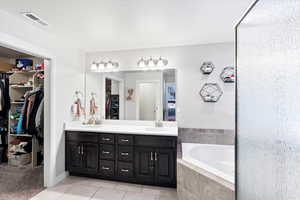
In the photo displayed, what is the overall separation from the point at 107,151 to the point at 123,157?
30cm

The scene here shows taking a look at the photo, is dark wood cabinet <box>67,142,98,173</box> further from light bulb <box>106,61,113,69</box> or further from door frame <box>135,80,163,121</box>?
light bulb <box>106,61,113,69</box>

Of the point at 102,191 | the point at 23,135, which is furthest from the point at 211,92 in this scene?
the point at 23,135

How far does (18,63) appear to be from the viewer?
325cm

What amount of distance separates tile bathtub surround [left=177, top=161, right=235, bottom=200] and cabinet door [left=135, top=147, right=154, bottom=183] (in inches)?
19.9


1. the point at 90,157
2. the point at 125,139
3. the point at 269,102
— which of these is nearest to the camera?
the point at 269,102

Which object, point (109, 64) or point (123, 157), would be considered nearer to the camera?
point (123, 157)

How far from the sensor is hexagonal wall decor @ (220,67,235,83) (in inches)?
101

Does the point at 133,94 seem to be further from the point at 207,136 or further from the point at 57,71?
the point at 207,136


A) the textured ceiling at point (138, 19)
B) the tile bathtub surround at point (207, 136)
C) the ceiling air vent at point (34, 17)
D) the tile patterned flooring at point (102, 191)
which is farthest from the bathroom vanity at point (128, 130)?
the ceiling air vent at point (34, 17)

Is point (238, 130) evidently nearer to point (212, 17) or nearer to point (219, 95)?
point (212, 17)

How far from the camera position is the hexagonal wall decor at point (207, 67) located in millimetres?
2633

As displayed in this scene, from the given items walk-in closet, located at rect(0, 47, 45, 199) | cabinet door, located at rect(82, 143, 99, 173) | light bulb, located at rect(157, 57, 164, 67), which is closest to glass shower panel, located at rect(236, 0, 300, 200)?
light bulb, located at rect(157, 57, 164, 67)

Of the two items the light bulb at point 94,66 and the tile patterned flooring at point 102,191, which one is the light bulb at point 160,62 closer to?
the light bulb at point 94,66

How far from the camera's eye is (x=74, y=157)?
2.59 meters
